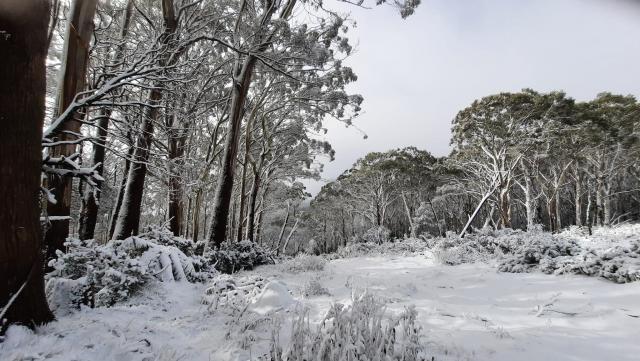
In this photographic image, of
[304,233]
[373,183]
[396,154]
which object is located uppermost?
[396,154]

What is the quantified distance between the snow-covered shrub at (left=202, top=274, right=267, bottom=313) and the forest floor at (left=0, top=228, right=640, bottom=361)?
0.09 metres

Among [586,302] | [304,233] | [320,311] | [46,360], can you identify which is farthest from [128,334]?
[304,233]

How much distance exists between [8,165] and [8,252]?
57cm

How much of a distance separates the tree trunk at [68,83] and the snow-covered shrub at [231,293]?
6.88 ft

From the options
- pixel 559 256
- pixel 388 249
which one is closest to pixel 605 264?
pixel 559 256

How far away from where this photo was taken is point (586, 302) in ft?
14.2

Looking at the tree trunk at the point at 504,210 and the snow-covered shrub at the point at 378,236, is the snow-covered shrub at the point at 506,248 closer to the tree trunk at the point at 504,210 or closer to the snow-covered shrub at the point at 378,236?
the tree trunk at the point at 504,210

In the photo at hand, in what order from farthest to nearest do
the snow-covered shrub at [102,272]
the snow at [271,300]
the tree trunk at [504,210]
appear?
the tree trunk at [504,210]
the snow at [271,300]
the snow-covered shrub at [102,272]

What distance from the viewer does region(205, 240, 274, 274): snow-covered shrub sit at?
25.8 ft

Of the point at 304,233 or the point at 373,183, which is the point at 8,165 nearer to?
the point at 373,183

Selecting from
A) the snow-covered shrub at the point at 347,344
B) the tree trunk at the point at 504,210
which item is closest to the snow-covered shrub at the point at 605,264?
the snow-covered shrub at the point at 347,344

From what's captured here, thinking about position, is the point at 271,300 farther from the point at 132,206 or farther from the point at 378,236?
the point at 378,236

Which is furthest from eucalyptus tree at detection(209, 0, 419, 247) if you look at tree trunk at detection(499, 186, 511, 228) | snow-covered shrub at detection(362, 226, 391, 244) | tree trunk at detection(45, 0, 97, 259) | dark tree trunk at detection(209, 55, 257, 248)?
snow-covered shrub at detection(362, 226, 391, 244)

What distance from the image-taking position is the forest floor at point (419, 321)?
2.35 m
